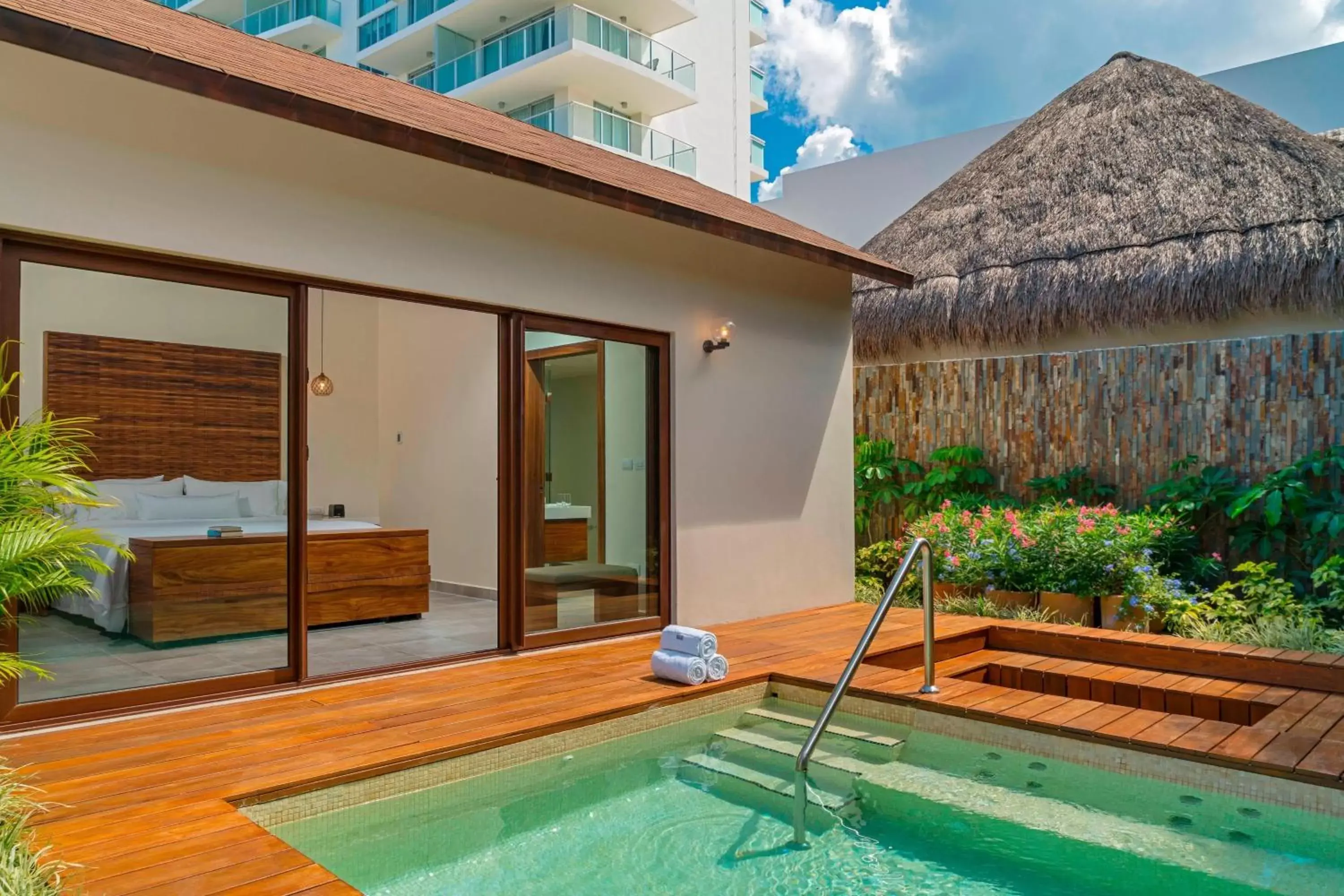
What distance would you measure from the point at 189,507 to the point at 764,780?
3.17 m

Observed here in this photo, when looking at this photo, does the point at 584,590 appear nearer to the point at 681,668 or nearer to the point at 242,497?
the point at 681,668

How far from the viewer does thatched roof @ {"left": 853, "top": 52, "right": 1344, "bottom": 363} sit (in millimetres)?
8820

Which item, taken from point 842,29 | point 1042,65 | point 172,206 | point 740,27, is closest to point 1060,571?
point 172,206

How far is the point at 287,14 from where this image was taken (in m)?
29.3

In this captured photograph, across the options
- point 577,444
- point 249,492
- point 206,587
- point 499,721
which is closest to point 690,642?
point 499,721

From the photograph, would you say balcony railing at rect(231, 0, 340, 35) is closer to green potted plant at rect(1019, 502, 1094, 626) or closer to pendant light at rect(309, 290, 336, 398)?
pendant light at rect(309, 290, 336, 398)

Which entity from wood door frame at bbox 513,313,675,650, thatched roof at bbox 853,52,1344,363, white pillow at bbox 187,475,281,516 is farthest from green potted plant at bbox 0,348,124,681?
thatched roof at bbox 853,52,1344,363

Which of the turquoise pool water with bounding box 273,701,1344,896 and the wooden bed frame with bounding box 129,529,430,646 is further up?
the wooden bed frame with bounding box 129,529,430,646

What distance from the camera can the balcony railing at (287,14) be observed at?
28781 millimetres

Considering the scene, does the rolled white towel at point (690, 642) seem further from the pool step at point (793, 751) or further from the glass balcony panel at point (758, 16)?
the glass balcony panel at point (758, 16)

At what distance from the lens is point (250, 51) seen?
573 centimetres

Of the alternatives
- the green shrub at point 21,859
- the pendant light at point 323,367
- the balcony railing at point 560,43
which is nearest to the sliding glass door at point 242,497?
the green shrub at point 21,859

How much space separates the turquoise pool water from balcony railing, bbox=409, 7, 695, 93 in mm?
21715

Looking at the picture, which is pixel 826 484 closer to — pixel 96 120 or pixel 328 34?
pixel 96 120
